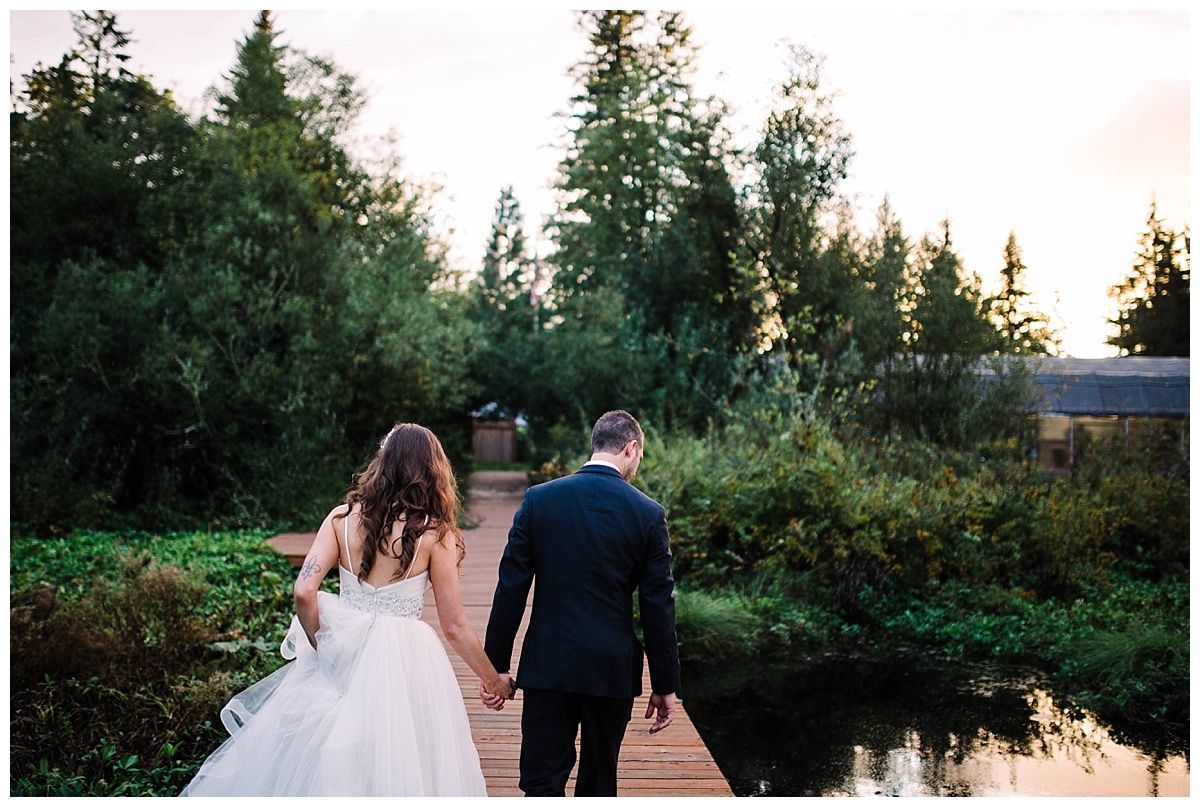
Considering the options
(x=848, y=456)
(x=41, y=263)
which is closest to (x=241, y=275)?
(x=41, y=263)

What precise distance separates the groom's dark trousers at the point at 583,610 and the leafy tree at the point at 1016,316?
1110 cm

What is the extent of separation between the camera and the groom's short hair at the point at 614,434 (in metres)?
3.46

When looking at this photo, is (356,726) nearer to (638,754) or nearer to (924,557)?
(638,754)

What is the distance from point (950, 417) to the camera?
41.8ft

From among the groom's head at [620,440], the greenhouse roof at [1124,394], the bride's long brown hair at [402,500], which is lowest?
the bride's long brown hair at [402,500]

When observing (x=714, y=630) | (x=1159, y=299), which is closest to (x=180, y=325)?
(x=714, y=630)

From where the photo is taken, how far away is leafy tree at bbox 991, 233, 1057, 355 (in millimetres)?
13123

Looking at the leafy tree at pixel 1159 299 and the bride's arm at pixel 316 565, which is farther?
the leafy tree at pixel 1159 299

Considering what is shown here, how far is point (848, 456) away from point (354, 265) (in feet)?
28.2

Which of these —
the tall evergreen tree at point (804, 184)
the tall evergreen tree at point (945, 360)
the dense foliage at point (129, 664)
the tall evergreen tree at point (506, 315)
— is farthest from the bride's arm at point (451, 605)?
the tall evergreen tree at point (506, 315)

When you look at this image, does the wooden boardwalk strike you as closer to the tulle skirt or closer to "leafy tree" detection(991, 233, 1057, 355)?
the tulle skirt

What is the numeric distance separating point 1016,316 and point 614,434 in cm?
1187

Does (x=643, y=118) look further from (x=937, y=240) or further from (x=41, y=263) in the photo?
(x=41, y=263)

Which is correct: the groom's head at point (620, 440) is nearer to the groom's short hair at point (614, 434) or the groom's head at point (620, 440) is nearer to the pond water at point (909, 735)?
the groom's short hair at point (614, 434)
